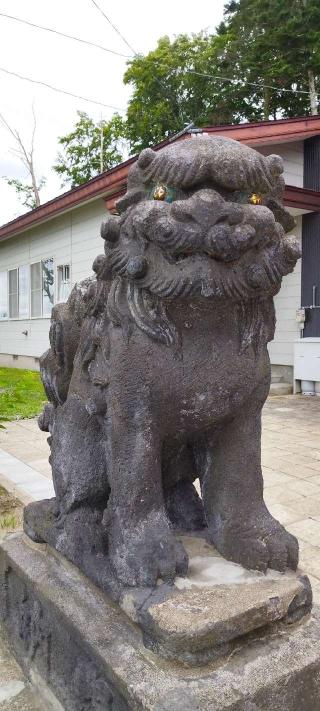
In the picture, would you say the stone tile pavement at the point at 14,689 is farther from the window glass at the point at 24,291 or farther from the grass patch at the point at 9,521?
the window glass at the point at 24,291

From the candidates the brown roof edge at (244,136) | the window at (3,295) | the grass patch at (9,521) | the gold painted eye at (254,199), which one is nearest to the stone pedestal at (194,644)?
the gold painted eye at (254,199)

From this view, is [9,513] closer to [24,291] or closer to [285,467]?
[285,467]

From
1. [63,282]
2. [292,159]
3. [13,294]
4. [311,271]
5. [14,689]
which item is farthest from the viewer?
[13,294]

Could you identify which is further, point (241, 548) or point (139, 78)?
point (139, 78)

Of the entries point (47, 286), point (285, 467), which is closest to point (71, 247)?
point (47, 286)

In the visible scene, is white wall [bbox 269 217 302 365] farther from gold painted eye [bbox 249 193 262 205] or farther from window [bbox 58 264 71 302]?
gold painted eye [bbox 249 193 262 205]

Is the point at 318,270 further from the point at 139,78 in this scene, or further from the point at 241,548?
the point at 139,78

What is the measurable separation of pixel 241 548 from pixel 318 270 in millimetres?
6835

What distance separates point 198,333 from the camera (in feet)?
3.83

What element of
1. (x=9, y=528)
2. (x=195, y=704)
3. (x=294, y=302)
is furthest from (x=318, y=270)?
(x=195, y=704)

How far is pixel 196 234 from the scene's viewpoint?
1.03m

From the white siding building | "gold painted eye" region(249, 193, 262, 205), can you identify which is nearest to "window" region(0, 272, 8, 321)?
the white siding building

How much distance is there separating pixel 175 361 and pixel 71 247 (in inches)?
333

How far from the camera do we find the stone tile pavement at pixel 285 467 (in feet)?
8.82
